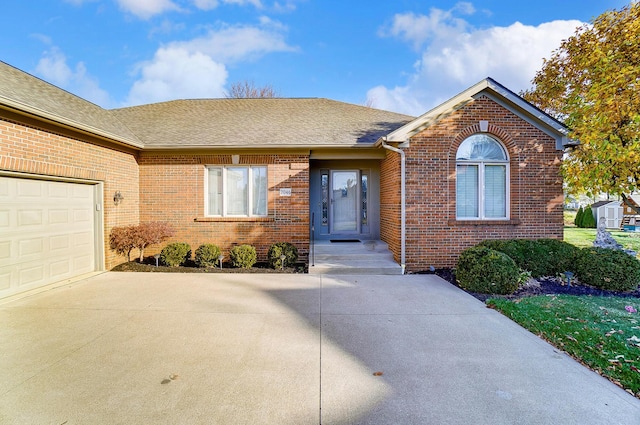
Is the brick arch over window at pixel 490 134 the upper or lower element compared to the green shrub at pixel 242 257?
upper

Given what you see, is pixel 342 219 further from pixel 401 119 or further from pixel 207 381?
pixel 207 381

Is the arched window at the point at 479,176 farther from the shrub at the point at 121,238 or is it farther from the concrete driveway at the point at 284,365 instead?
the shrub at the point at 121,238

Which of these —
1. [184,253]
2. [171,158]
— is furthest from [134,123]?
[184,253]

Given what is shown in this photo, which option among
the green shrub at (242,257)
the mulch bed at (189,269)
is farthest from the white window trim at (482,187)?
the green shrub at (242,257)

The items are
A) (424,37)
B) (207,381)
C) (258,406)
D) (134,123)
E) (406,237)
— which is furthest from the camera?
(424,37)

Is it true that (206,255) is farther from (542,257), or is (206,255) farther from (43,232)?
(542,257)

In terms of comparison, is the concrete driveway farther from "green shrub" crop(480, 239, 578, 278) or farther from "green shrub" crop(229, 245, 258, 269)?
"green shrub" crop(229, 245, 258, 269)

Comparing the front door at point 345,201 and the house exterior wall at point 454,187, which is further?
the front door at point 345,201

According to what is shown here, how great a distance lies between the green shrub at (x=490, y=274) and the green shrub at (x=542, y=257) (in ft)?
2.39

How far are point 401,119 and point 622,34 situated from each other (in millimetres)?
5633

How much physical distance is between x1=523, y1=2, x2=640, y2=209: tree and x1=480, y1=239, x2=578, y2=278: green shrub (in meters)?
1.43

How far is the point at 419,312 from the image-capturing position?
507 cm

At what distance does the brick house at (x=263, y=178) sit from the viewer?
6.23m

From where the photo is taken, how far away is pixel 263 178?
918 centimetres
